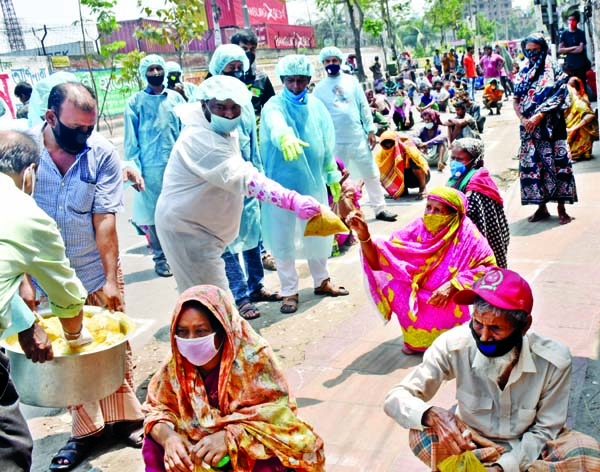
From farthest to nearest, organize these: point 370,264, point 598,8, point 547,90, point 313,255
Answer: point 547,90 < point 313,255 < point 370,264 < point 598,8

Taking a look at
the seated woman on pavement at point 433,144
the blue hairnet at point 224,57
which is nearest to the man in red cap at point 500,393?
the blue hairnet at point 224,57

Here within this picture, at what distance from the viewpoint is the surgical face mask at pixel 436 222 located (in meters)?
4.17

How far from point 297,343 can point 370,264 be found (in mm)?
958

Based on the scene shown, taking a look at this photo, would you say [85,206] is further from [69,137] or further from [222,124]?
[222,124]

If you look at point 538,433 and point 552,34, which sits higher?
point 552,34

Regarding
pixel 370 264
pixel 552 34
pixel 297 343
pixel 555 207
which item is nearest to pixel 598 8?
pixel 370 264

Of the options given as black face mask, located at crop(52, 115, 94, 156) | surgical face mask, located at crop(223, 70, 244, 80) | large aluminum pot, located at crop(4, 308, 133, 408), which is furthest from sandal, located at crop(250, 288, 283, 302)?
large aluminum pot, located at crop(4, 308, 133, 408)

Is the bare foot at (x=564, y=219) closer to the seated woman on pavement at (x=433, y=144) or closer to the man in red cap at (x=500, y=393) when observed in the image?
the seated woman on pavement at (x=433, y=144)

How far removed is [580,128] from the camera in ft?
31.5

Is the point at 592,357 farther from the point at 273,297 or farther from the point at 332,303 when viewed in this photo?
the point at 273,297

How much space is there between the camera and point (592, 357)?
4.07 m

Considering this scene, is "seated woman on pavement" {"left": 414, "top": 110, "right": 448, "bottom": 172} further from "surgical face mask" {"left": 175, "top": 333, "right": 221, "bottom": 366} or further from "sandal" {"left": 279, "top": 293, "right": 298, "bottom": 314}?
"surgical face mask" {"left": 175, "top": 333, "right": 221, "bottom": 366}

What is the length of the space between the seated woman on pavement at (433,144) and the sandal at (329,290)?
18.9ft

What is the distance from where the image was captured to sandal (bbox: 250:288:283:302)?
6.03 m
